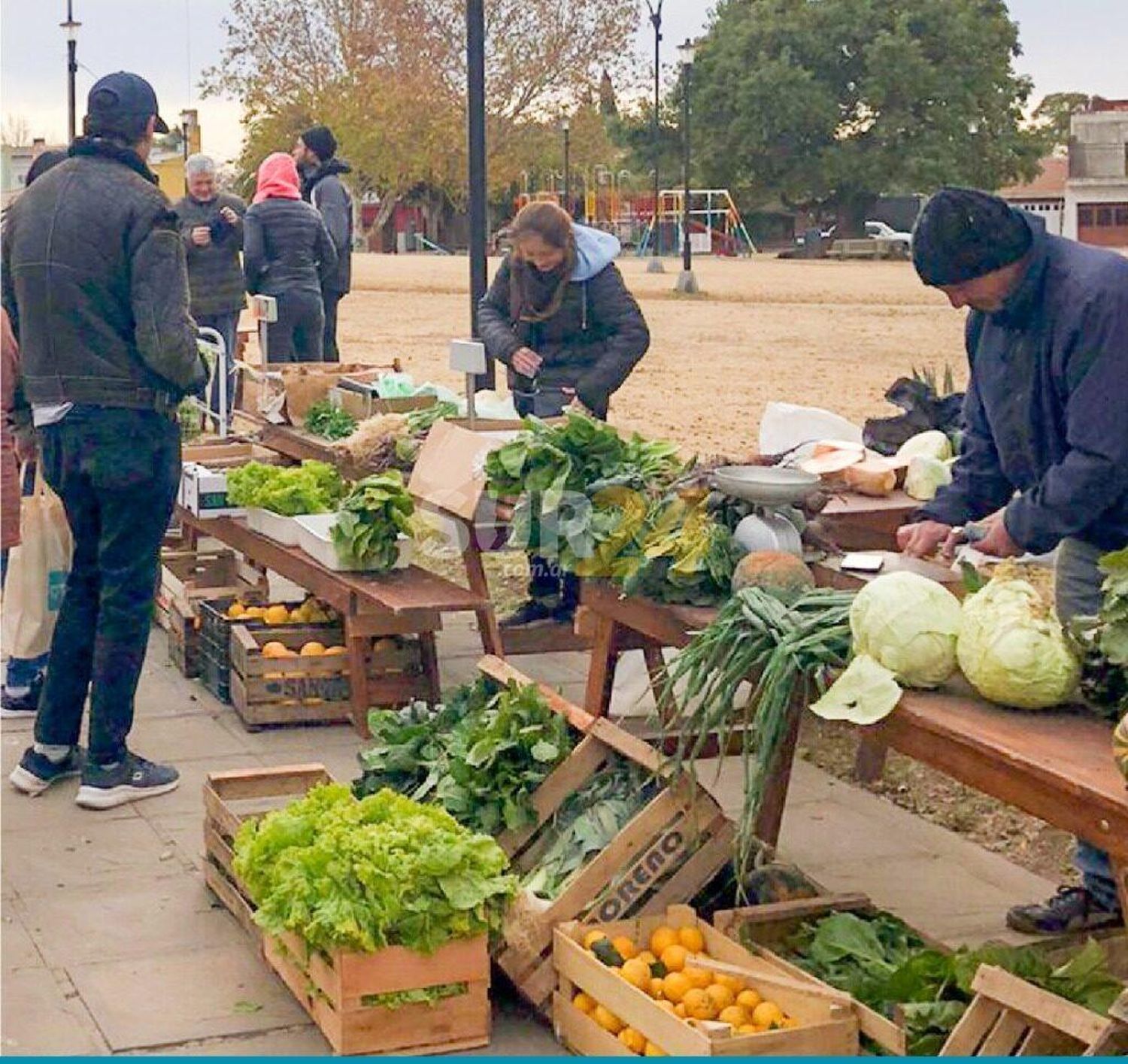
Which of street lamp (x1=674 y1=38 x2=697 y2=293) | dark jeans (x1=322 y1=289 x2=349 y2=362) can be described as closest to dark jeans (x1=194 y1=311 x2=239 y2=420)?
dark jeans (x1=322 y1=289 x2=349 y2=362)

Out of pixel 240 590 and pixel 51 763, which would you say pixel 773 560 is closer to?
pixel 51 763

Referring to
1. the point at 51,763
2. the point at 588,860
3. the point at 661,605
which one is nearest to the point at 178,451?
the point at 51,763

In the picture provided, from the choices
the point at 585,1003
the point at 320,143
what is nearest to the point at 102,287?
the point at 585,1003

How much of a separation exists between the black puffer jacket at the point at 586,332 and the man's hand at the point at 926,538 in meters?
3.10

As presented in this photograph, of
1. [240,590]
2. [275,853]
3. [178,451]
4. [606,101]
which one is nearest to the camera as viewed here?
[275,853]

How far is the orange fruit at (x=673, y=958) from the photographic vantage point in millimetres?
4285

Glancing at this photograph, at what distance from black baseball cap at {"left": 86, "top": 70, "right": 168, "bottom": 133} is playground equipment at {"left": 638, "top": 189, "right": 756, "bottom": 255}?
55975 mm

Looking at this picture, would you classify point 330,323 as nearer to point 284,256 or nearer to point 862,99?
point 284,256

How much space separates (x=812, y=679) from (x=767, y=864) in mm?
715

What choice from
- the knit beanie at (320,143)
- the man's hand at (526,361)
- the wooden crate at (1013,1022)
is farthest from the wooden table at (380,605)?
the knit beanie at (320,143)

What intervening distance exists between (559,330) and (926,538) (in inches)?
133

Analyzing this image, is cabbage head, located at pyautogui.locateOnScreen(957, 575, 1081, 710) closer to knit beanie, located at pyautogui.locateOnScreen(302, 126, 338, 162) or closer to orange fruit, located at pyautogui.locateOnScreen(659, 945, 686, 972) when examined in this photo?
orange fruit, located at pyautogui.locateOnScreen(659, 945, 686, 972)

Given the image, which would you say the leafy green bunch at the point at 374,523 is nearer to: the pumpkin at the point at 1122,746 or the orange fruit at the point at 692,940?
the orange fruit at the point at 692,940

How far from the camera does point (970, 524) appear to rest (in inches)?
192
